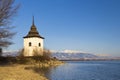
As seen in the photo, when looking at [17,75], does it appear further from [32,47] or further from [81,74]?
[32,47]

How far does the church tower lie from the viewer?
8819 centimetres

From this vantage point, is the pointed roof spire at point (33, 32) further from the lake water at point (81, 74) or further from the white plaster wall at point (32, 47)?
the lake water at point (81, 74)

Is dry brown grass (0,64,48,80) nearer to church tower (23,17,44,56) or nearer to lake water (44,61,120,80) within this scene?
lake water (44,61,120,80)

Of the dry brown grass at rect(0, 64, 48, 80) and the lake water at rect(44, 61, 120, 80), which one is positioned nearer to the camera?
the dry brown grass at rect(0, 64, 48, 80)

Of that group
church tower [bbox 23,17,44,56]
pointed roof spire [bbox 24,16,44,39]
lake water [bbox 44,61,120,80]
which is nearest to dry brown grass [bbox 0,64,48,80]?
lake water [bbox 44,61,120,80]

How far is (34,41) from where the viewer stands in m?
89.0

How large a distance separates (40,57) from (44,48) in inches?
518

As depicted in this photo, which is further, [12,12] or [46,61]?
[46,61]

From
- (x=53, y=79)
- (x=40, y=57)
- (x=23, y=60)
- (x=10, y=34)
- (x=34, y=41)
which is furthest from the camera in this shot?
(x=34, y=41)

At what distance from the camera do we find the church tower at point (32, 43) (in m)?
88.2

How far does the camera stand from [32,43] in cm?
8894

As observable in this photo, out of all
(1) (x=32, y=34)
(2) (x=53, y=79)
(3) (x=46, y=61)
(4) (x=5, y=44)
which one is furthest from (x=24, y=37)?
(2) (x=53, y=79)

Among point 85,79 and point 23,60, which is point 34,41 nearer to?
point 23,60

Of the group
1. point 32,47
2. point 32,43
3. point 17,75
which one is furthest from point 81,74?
point 32,43
